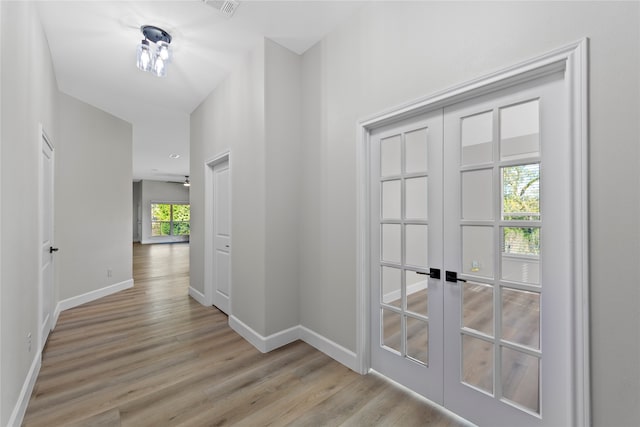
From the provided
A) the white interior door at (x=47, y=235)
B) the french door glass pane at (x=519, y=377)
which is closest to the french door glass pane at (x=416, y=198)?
the french door glass pane at (x=519, y=377)

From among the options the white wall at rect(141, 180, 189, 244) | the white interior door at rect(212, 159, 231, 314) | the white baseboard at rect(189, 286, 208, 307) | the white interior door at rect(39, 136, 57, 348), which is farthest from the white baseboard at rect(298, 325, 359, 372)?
the white wall at rect(141, 180, 189, 244)

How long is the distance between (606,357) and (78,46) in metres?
4.58

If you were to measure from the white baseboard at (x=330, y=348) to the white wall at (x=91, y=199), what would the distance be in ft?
11.2

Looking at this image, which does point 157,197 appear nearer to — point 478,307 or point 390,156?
point 390,156

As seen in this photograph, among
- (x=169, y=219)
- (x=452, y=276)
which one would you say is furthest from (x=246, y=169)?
(x=169, y=219)

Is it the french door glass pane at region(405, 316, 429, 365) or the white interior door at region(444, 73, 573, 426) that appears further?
the french door glass pane at region(405, 316, 429, 365)

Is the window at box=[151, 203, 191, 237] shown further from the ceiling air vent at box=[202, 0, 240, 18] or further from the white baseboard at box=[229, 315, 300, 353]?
the ceiling air vent at box=[202, 0, 240, 18]

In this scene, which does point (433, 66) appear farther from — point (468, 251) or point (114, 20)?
point (114, 20)

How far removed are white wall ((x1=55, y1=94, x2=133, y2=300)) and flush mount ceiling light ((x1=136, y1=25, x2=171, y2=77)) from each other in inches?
80.0

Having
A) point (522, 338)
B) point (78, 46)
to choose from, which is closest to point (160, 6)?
point (78, 46)

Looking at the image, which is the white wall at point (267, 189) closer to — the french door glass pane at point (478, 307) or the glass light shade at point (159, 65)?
the glass light shade at point (159, 65)

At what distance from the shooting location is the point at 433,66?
175 centimetres

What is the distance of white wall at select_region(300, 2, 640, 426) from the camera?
44.7 inches

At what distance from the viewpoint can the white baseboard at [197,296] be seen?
3.89 m
